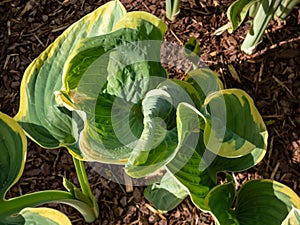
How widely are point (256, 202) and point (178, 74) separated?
1.27 feet

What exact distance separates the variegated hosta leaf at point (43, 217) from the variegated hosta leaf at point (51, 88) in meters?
0.11

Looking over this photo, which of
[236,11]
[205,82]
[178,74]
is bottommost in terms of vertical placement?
[178,74]

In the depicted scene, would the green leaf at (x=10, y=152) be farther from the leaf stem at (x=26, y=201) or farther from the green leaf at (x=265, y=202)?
the green leaf at (x=265, y=202)

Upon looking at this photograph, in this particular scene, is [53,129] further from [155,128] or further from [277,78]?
[277,78]

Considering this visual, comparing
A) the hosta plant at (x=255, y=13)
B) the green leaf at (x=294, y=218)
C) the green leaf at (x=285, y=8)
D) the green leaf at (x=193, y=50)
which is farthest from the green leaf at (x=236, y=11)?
the green leaf at (x=294, y=218)

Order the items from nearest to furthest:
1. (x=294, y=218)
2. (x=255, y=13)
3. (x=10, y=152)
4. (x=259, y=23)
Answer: (x=294, y=218) → (x=10, y=152) → (x=259, y=23) → (x=255, y=13)

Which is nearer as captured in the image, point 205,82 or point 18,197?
point 18,197

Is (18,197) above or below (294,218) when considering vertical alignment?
below

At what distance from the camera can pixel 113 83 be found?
2.81 feet

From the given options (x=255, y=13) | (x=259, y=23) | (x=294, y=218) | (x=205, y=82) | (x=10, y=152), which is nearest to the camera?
(x=294, y=218)

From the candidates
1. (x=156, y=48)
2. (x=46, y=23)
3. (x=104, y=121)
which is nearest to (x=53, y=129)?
(x=104, y=121)

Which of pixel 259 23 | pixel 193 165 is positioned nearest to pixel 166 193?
pixel 193 165

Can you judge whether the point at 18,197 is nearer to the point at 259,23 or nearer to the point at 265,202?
the point at 265,202

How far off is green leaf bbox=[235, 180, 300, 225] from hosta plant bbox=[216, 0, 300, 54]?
28 centimetres
